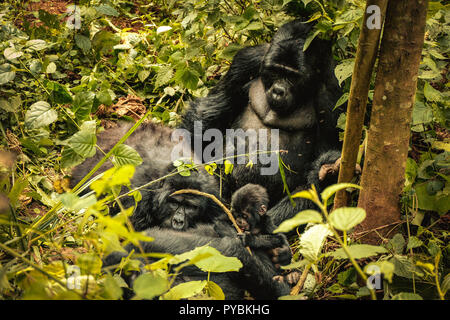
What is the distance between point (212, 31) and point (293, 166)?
1.37 meters

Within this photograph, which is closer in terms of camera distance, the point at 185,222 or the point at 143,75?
the point at 185,222

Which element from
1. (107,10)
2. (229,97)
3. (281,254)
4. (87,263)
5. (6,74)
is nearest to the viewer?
(87,263)

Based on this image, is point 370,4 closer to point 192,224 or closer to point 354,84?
point 354,84

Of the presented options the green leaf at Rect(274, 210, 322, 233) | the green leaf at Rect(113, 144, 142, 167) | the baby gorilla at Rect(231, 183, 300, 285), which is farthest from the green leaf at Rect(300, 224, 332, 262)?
the baby gorilla at Rect(231, 183, 300, 285)

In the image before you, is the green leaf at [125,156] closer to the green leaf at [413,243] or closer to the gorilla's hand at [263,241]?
the gorilla's hand at [263,241]

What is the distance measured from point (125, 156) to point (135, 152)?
47 mm

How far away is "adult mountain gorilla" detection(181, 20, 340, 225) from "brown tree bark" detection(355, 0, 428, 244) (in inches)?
30.4

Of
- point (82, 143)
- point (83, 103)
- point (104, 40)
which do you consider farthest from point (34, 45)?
point (104, 40)

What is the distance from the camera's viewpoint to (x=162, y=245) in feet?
6.82

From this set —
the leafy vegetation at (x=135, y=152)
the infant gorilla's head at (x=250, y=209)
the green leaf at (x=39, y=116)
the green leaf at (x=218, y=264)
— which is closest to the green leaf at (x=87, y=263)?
the leafy vegetation at (x=135, y=152)

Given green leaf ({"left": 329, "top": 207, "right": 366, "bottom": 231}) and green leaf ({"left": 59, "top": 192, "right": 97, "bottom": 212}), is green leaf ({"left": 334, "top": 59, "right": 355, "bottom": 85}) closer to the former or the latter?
green leaf ({"left": 329, "top": 207, "right": 366, "bottom": 231})

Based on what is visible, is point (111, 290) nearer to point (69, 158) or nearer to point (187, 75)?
point (69, 158)

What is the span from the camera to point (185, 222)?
2.45 metres
